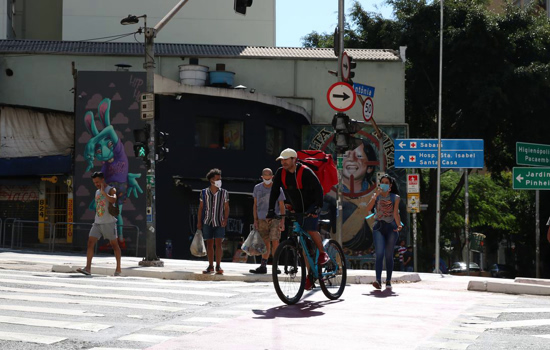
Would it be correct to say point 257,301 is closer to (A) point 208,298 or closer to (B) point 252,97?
(A) point 208,298

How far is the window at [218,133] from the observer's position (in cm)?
2981

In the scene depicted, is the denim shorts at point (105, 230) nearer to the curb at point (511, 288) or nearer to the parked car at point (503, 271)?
the curb at point (511, 288)

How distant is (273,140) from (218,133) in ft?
9.79

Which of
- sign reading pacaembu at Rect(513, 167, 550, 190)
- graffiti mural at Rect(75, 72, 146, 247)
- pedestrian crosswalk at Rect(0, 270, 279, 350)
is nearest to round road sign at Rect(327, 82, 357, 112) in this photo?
pedestrian crosswalk at Rect(0, 270, 279, 350)

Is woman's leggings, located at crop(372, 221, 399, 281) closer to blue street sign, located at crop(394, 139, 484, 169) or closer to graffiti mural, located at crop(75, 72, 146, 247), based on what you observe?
blue street sign, located at crop(394, 139, 484, 169)

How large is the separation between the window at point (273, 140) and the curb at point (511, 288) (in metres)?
18.7

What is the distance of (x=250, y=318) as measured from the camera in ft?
29.5

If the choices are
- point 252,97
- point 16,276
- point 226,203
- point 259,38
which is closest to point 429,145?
point 252,97

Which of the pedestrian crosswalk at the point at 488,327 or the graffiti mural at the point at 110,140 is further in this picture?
the graffiti mural at the point at 110,140

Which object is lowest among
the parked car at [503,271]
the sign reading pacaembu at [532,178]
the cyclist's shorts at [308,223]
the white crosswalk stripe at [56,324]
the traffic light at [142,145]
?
the parked car at [503,271]

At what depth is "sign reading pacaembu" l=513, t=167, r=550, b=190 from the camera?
2483 centimetres

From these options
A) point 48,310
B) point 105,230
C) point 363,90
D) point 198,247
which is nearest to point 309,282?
point 48,310

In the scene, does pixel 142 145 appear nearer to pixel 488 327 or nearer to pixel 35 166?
pixel 488 327

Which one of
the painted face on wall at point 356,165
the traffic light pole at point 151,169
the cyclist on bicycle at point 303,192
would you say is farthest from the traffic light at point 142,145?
the painted face on wall at point 356,165
